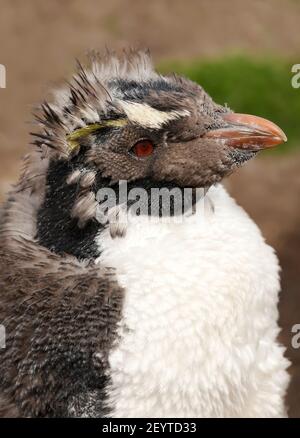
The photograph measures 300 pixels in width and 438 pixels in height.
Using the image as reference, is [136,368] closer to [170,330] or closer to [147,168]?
[170,330]

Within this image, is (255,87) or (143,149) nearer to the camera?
(143,149)

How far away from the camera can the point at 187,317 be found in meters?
3.48

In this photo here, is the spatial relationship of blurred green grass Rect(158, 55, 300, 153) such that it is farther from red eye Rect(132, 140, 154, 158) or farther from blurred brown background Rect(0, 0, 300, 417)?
red eye Rect(132, 140, 154, 158)

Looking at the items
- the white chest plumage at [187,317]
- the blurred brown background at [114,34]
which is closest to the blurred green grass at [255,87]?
the blurred brown background at [114,34]

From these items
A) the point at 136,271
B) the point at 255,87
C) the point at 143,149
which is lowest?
the point at 136,271

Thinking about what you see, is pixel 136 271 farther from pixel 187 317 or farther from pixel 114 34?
pixel 114 34

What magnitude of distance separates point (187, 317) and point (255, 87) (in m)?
5.80

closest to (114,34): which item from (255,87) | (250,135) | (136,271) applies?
(255,87)

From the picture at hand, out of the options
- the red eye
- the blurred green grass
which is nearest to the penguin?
the red eye

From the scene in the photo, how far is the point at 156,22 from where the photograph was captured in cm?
1069

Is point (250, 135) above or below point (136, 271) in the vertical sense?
above

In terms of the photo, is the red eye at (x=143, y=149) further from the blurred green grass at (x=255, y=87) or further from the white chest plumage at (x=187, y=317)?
the blurred green grass at (x=255, y=87)

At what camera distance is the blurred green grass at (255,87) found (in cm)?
873

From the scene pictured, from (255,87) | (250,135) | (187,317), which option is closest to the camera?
(187,317)
